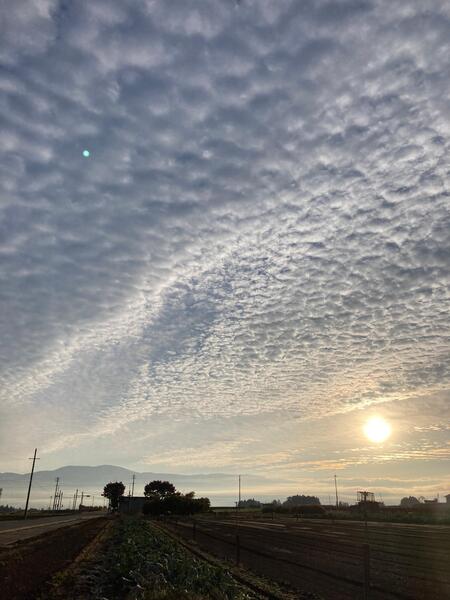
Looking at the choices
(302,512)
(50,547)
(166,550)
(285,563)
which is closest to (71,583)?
(166,550)

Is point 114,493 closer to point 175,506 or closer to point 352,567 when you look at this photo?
point 175,506

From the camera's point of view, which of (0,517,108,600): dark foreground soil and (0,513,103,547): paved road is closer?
(0,517,108,600): dark foreground soil

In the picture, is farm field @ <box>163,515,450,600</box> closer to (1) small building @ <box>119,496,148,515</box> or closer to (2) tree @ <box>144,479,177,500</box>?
(1) small building @ <box>119,496,148,515</box>

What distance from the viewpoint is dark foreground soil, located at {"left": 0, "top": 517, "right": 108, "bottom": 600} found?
1575cm

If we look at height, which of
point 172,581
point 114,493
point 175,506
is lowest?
point 172,581

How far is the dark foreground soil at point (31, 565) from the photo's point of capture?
15750mm

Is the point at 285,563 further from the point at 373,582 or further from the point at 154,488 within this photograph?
the point at 154,488

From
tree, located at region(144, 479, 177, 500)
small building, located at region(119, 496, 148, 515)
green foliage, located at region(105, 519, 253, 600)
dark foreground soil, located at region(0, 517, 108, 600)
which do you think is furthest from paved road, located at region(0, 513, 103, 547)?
tree, located at region(144, 479, 177, 500)

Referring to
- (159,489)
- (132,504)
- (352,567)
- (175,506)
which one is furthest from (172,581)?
(159,489)

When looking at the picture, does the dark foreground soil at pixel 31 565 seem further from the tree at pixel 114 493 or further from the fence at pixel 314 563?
the tree at pixel 114 493

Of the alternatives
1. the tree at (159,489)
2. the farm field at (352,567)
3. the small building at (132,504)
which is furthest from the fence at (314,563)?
the tree at (159,489)

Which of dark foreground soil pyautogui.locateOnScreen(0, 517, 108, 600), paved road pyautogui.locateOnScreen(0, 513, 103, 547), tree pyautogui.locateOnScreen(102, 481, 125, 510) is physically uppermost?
tree pyautogui.locateOnScreen(102, 481, 125, 510)

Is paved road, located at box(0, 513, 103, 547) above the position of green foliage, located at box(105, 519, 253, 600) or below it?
below

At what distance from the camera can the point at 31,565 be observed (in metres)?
21.5
